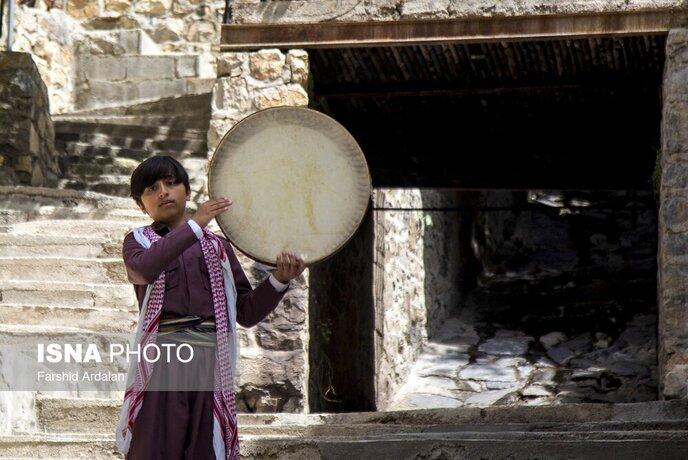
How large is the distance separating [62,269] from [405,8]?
2.33m

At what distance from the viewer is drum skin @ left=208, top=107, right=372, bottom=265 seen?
4.23m

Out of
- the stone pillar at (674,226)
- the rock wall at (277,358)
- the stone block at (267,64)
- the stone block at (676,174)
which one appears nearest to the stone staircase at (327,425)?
the rock wall at (277,358)

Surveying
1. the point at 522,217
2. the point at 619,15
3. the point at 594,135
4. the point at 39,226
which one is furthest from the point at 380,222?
the point at 522,217

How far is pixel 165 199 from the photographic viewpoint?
4008 mm

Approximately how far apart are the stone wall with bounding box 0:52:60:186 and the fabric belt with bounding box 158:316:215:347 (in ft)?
20.3

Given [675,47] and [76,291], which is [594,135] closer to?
[675,47]

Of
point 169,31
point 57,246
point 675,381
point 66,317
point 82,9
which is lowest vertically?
point 675,381

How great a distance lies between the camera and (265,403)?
658 cm

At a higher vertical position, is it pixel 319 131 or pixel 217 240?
pixel 319 131

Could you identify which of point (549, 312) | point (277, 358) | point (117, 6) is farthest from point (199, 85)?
point (277, 358)

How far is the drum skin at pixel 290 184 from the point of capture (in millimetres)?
4227

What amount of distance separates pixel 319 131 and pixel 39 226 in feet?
14.0

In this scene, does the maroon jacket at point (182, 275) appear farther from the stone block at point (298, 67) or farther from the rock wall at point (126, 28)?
the rock wall at point (126, 28)

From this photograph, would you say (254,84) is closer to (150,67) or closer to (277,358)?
(277,358)
